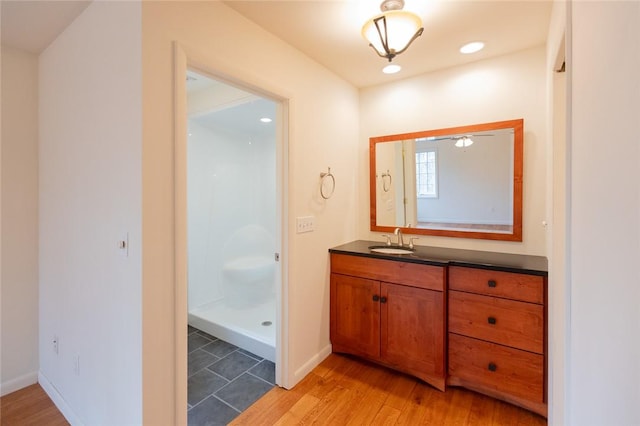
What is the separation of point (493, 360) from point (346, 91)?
2.41m

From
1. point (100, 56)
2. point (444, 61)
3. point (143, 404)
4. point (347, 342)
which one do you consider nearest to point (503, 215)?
point (444, 61)

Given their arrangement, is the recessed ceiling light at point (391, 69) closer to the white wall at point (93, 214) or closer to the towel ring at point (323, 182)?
the towel ring at point (323, 182)

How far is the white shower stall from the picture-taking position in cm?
314

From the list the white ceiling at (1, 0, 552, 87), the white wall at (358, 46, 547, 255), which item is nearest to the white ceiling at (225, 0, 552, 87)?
the white ceiling at (1, 0, 552, 87)

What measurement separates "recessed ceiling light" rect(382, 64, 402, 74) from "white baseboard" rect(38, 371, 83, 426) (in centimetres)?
320

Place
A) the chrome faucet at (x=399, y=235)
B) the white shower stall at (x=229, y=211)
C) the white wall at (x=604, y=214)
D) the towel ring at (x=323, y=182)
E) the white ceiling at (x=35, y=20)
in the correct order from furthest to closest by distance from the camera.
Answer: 1. the white shower stall at (x=229, y=211)
2. the chrome faucet at (x=399, y=235)
3. the towel ring at (x=323, y=182)
4. the white ceiling at (x=35, y=20)
5. the white wall at (x=604, y=214)

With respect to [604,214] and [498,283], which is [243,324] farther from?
[604,214]

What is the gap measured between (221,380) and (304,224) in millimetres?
1300

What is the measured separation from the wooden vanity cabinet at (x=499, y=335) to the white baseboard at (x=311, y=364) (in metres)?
0.96

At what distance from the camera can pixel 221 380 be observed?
2164mm

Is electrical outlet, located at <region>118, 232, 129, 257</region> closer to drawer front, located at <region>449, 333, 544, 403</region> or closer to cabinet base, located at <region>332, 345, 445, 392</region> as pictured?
cabinet base, located at <region>332, 345, 445, 392</region>

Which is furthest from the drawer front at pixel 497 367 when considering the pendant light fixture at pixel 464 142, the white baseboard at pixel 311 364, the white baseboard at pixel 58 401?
the white baseboard at pixel 58 401

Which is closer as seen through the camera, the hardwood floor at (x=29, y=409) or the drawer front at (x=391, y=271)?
the hardwood floor at (x=29, y=409)

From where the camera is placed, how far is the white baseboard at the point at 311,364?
2.17 meters
